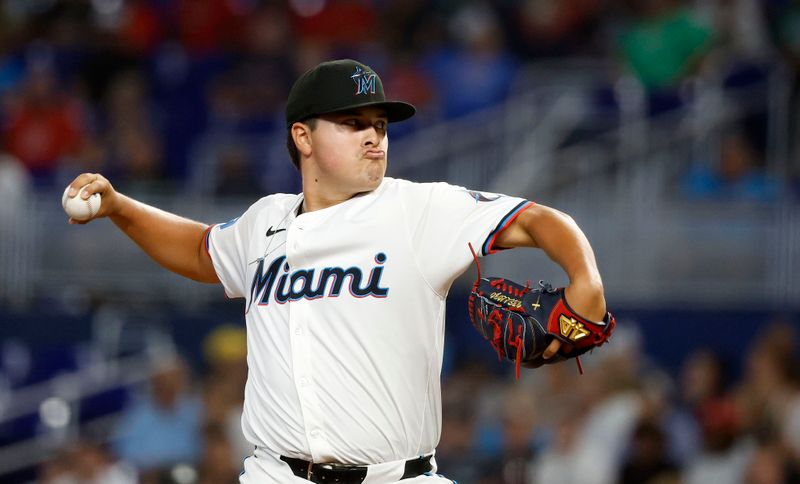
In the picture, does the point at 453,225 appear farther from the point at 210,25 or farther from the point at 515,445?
the point at 210,25

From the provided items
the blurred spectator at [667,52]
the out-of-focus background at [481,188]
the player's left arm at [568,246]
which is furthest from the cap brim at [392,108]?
the blurred spectator at [667,52]

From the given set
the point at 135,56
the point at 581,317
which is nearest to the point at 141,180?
the point at 135,56

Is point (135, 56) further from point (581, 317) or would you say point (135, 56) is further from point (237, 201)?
point (581, 317)

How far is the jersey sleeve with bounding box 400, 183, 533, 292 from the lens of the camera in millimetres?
3967

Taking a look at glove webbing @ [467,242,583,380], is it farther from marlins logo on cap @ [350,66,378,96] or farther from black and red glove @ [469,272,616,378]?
marlins logo on cap @ [350,66,378,96]

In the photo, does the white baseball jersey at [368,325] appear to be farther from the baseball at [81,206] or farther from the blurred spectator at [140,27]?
the blurred spectator at [140,27]

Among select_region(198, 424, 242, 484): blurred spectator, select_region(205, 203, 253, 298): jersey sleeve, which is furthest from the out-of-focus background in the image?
select_region(205, 203, 253, 298): jersey sleeve

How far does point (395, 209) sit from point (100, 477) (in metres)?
4.95

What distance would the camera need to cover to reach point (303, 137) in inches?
172

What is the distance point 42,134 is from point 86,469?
4.22 meters

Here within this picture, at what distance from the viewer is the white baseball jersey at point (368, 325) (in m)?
4.06

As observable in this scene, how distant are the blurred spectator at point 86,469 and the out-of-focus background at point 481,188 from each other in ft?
0.05

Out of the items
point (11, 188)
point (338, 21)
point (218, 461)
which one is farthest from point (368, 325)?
point (338, 21)

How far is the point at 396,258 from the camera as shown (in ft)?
13.4
